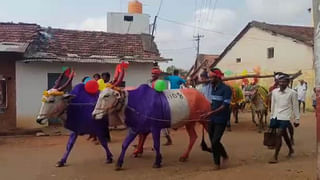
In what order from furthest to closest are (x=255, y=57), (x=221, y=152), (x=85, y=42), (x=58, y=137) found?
(x=255, y=57) → (x=85, y=42) → (x=58, y=137) → (x=221, y=152)

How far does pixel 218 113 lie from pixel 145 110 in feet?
4.52

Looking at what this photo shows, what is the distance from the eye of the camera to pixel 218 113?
748 cm

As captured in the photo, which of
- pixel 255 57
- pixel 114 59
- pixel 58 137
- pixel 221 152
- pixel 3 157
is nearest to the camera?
pixel 221 152

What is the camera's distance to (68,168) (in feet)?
26.0

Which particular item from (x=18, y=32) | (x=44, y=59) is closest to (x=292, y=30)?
(x=18, y=32)

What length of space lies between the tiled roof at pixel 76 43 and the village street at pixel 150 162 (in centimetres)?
341

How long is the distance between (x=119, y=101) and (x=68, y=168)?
1628mm

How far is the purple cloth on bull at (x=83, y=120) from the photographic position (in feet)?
27.0

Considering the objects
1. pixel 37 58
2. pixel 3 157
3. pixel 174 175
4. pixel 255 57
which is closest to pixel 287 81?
pixel 174 175

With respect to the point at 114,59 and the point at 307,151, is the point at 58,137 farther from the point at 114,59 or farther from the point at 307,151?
the point at 307,151

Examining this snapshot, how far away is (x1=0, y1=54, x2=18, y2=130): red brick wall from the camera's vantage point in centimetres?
1321

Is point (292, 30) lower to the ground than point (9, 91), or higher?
higher

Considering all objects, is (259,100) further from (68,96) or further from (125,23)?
(125,23)

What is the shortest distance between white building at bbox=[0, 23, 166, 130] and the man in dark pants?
22.9 ft
